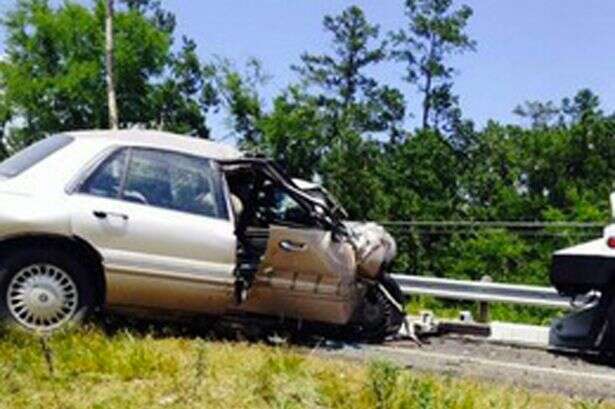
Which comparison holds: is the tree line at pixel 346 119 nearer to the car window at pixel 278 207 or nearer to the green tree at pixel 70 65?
the green tree at pixel 70 65

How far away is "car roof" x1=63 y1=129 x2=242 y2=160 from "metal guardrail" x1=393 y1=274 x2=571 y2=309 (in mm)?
3698

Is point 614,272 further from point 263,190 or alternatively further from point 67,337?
point 67,337

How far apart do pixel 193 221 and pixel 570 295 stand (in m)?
3.34

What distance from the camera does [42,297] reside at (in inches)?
282

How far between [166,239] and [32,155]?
1.31 m

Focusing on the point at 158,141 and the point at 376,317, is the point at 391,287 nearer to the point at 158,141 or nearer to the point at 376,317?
the point at 376,317

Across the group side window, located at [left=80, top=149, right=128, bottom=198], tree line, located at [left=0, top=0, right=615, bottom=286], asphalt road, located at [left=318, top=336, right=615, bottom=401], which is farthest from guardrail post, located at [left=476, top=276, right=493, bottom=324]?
tree line, located at [left=0, top=0, right=615, bottom=286]

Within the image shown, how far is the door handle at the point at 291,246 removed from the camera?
315 inches

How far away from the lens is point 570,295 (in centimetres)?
864

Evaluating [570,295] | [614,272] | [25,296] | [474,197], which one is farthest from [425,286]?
[474,197]

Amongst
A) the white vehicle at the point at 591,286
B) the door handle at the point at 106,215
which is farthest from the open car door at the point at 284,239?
the white vehicle at the point at 591,286

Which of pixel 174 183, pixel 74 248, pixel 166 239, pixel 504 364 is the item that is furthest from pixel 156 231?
pixel 504 364

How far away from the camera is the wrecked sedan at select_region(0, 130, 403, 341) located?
7.24 m

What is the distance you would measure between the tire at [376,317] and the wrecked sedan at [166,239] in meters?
0.05
